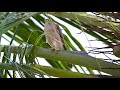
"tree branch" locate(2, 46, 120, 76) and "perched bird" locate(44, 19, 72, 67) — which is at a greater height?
"perched bird" locate(44, 19, 72, 67)

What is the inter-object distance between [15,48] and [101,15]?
21 centimetres

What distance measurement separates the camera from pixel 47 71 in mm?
708

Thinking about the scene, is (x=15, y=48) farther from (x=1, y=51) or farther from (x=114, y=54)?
(x=114, y=54)

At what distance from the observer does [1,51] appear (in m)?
0.79

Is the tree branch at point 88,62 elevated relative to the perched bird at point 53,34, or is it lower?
lower

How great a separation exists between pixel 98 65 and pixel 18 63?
0.17 m
